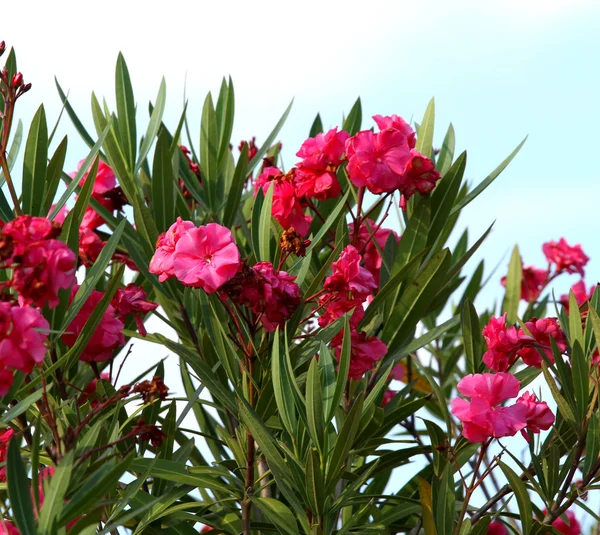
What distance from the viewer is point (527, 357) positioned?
1834 mm

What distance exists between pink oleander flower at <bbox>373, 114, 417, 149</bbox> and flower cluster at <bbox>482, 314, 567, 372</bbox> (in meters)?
0.43

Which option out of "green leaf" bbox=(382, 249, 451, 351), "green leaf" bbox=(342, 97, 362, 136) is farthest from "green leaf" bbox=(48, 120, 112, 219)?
"green leaf" bbox=(342, 97, 362, 136)

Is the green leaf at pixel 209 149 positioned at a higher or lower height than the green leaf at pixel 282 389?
higher

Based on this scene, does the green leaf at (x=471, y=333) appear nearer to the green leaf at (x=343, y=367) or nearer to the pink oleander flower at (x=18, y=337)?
the green leaf at (x=343, y=367)

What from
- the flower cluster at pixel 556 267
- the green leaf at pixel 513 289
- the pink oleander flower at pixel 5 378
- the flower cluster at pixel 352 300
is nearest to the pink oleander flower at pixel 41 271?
the pink oleander flower at pixel 5 378

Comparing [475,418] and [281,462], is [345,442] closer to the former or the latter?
[281,462]

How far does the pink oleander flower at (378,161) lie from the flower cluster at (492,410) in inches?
17.9

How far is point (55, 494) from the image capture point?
1087 millimetres

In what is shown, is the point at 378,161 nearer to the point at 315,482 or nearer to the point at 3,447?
the point at 315,482

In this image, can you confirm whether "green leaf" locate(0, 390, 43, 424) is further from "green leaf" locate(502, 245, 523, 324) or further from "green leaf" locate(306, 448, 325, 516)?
"green leaf" locate(502, 245, 523, 324)

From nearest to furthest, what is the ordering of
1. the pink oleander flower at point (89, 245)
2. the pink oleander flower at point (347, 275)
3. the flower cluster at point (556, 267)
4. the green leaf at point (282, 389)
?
1. the green leaf at point (282, 389)
2. the pink oleander flower at point (347, 275)
3. the pink oleander flower at point (89, 245)
4. the flower cluster at point (556, 267)

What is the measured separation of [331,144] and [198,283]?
1.81 ft

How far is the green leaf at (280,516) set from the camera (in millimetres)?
1530

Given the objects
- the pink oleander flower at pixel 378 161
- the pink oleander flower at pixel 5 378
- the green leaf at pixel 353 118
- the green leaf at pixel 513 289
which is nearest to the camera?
the pink oleander flower at pixel 5 378
